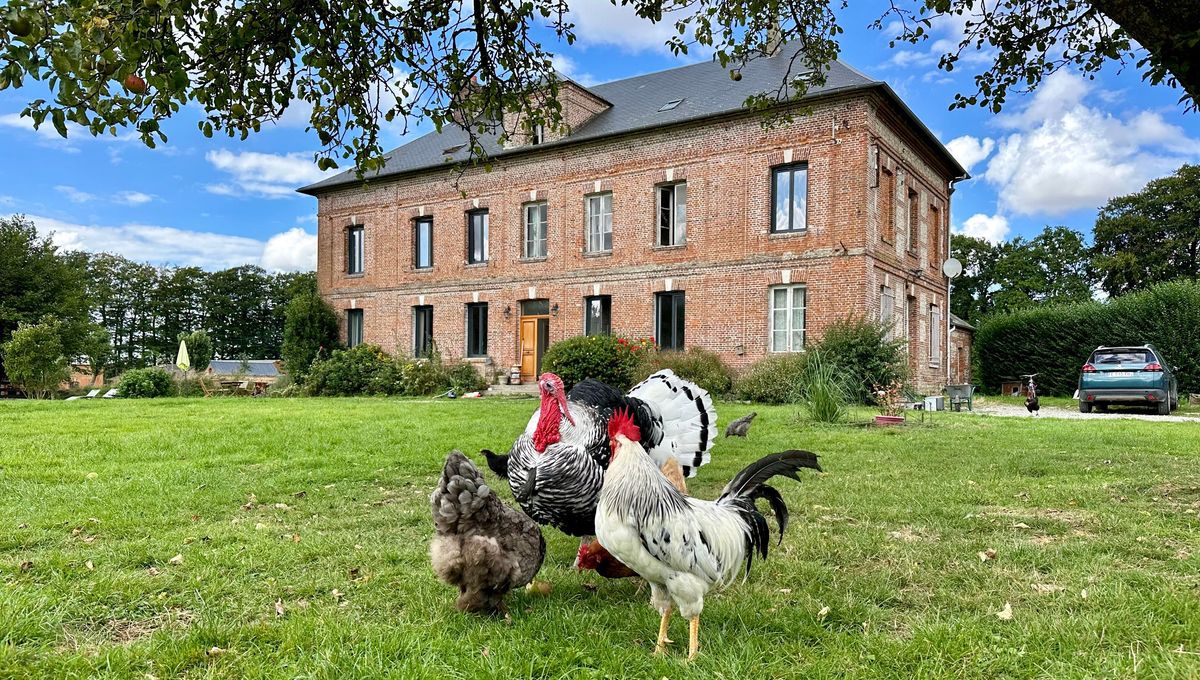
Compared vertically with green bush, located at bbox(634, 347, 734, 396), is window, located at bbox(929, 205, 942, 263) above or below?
above

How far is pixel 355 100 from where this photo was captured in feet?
23.1

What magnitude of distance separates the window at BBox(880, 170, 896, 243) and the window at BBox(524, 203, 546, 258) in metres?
11.4

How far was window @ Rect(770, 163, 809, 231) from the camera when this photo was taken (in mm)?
20375

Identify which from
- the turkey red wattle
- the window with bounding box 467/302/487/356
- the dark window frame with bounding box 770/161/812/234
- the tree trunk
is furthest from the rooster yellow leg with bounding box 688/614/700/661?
the window with bounding box 467/302/487/356

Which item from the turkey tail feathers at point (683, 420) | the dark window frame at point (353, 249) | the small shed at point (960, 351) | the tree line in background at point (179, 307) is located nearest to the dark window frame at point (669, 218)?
the small shed at point (960, 351)

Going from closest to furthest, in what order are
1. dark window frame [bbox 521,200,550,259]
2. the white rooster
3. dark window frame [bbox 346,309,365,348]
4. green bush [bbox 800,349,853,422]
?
the white rooster → green bush [bbox 800,349,853,422] → dark window frame [bbox 521,200,550,259] → dark window frame [bbox 346,309,365,348]

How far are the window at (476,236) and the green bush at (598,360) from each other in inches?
293

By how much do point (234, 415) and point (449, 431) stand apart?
191 inches

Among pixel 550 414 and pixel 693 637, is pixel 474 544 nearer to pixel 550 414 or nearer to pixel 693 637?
pixel 550 414

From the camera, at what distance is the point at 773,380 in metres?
18.4

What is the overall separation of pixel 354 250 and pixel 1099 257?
4244 centimetres

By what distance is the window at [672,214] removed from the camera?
22.5 meters

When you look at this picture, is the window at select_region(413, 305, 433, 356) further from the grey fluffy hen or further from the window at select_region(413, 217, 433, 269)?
the grey fluffy hen

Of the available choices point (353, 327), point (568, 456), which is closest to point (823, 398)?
point (568, 456)
